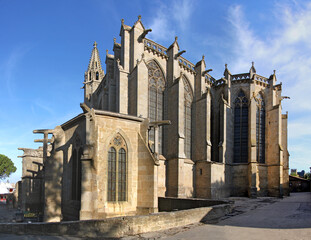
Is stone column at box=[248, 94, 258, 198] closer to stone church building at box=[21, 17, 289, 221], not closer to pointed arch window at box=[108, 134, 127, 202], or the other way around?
stone church building at box=[21, 17, 289, 221]

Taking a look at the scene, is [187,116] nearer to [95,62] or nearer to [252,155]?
[252,155]

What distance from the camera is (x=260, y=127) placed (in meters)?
27.9

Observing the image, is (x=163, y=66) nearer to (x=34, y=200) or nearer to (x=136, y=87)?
(x=136, y=87)

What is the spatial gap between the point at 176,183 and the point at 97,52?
24.7 metres

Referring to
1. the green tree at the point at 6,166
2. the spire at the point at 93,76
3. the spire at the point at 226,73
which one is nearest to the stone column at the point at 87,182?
the spire at the point at 226,73

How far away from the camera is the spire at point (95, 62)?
35.5 metres

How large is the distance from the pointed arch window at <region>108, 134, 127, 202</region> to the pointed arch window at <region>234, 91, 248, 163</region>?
723 inches

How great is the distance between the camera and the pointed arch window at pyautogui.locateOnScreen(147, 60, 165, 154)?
21175 millimetres

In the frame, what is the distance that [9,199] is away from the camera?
2811 centimetres

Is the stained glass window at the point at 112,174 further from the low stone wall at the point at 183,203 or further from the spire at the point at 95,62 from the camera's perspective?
the spire at the point at 95,62

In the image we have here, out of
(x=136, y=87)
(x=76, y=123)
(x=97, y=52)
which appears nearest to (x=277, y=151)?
(x=136, y=87)

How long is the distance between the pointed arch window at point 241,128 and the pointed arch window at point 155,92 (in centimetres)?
1033

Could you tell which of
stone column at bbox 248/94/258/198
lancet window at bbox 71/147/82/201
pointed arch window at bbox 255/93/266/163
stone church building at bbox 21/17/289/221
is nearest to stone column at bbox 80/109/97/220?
stone church building at bbox 21/17/289/221

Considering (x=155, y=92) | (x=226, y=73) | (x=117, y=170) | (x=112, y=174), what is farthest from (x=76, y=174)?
(x=226, y=73)
